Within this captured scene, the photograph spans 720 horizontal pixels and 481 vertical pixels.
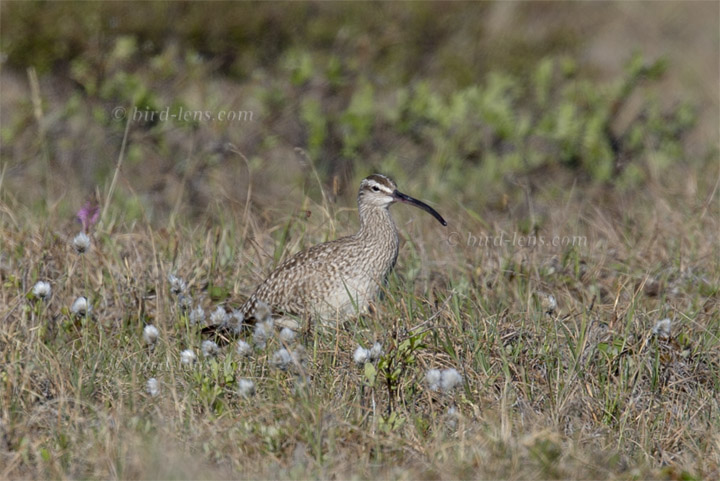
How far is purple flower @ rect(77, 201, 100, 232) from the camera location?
646cm

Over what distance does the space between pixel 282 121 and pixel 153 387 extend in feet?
18.3

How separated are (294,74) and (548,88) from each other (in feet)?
9.28

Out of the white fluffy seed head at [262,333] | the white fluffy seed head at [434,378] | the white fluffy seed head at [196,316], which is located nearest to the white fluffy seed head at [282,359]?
the white fluffy seed head at [262,333]

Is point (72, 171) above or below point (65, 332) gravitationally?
below

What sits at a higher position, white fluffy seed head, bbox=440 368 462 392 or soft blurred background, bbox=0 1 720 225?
white fluffy seed head, bbox=440 368 462 392

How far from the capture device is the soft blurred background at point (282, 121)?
9.06m

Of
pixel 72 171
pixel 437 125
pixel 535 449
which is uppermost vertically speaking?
pixel 535 449

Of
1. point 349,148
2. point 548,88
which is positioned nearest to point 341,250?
point 349,148

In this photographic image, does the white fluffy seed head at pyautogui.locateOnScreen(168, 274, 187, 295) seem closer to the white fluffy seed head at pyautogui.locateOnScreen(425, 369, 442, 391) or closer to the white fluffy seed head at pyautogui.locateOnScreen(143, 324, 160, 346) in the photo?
the white fluffy seed head at pyautogui.locateOnScreen(143, 324, 160, 346)

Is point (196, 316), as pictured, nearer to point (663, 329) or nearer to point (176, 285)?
point (176, 285)

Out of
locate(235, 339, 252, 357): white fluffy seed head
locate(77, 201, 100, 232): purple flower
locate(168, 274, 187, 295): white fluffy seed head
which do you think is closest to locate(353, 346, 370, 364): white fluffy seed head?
locate(235, 339, 252, 357): white fluffy seed head

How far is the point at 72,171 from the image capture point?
962cm

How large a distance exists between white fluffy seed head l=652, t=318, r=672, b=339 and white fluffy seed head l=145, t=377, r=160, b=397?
2.41 m

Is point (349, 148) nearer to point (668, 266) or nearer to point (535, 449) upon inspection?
point (668, 266)
